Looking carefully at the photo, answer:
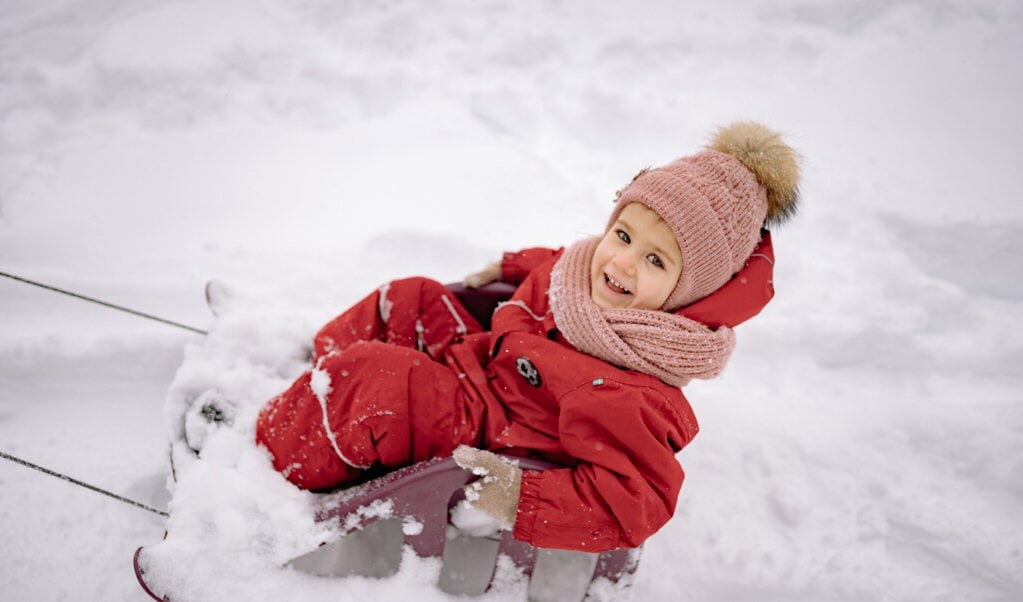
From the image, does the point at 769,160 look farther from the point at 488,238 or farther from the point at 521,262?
the point at 488,238

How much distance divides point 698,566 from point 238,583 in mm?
1040

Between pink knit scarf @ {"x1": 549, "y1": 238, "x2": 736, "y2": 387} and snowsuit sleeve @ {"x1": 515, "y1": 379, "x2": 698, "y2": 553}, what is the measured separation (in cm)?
7

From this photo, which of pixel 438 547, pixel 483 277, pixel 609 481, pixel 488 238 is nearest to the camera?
pixel 609 481

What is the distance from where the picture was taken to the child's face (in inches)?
52.6

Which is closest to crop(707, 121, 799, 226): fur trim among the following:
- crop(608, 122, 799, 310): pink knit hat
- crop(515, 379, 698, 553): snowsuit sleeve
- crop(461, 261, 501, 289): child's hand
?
crop(608, 122, 799, 310): pink knit hat

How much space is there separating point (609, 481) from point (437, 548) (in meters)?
0.40

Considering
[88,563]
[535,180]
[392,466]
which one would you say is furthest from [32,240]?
[535,180]

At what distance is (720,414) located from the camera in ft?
6.07

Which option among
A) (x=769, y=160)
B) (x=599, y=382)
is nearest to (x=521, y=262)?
(x=599, y=382)

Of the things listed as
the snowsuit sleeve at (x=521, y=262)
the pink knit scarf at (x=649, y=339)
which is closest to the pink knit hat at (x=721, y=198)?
the pink knit scarf at (x=649, y=339)

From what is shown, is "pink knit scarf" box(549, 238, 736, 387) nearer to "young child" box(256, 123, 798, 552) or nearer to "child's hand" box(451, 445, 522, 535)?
"young child" box(256, 123, 798, 552)

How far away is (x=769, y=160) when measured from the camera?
52.5 inches

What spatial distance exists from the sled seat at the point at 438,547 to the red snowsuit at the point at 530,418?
94mm

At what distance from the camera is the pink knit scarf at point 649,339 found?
4.26 feet
